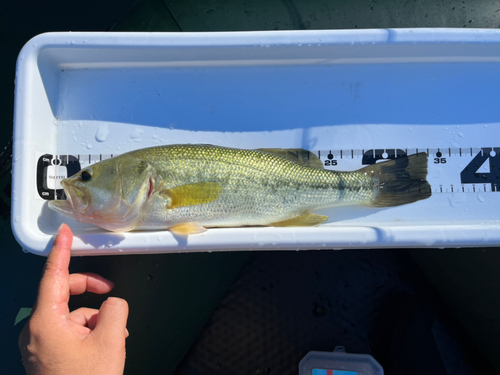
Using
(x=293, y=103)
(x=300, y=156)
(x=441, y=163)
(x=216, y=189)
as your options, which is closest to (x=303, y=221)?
(x=300, y=156)

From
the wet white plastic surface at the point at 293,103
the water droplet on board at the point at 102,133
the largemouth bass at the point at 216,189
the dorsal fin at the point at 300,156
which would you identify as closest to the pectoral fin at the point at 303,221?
the largemouth bass at the point at 216,189

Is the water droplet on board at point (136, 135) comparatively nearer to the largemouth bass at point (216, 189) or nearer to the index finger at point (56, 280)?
the largemouth bass at point (216, 189)

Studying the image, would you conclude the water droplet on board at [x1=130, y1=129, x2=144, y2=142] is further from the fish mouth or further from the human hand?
the human hand

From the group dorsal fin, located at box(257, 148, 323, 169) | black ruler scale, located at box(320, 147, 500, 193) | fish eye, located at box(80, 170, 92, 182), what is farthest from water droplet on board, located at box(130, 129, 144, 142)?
black ruler scale, located at box(320, 147, 500, 193)

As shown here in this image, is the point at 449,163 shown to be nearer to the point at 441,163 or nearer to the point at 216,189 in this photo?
the point at 441,163

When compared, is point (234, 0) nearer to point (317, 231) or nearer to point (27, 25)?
point (27, 25)

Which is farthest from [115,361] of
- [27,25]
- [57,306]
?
[27,25]

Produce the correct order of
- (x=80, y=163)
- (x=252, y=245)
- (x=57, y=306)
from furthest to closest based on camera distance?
(x=80, y=163) < (x=252, y=245) < (x=57, y=306)
